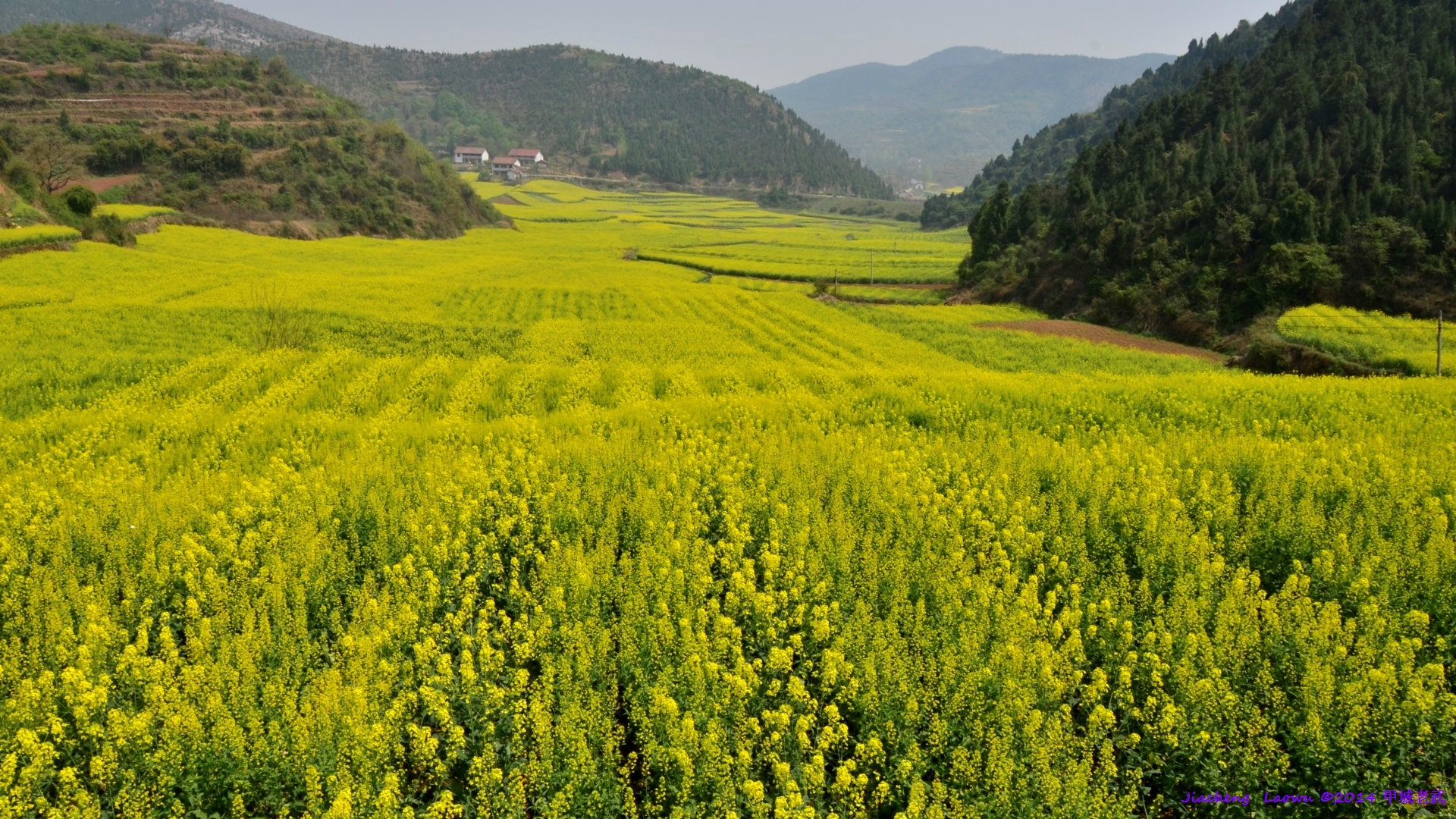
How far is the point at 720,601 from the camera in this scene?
821cm

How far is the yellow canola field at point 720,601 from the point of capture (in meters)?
5.36

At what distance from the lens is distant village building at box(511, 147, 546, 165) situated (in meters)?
158

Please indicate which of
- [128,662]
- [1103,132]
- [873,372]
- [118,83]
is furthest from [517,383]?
[1103,132]

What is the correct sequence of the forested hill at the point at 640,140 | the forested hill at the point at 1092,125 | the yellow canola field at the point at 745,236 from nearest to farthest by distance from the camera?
the yellow canola field at the point at 745,236 → the forested hill at the point at 1092,125 → the forested hill at the point at 640,140

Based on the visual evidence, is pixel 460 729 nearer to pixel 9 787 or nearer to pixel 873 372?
pixel 9 787

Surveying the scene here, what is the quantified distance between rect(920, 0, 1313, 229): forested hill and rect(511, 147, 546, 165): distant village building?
272ft

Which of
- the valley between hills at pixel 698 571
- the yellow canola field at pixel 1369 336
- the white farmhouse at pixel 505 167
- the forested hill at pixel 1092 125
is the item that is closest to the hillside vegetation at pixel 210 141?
the valley between hills at pixel 698 571

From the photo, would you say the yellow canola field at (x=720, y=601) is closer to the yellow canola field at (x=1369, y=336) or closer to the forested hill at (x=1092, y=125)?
the yellow canola field at (x=1369, y=336)

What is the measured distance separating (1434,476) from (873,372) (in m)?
11.9

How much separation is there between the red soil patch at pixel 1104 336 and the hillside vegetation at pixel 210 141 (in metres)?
52.0

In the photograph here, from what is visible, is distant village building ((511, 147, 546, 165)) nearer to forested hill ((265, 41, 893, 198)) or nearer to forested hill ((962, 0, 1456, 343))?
forested hill ((265, 41, 893, 198))

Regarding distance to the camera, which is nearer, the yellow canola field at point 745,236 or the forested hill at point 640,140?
the yellow canola field at point 745,236

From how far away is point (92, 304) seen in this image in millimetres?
25016

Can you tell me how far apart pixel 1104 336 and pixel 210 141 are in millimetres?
68472
